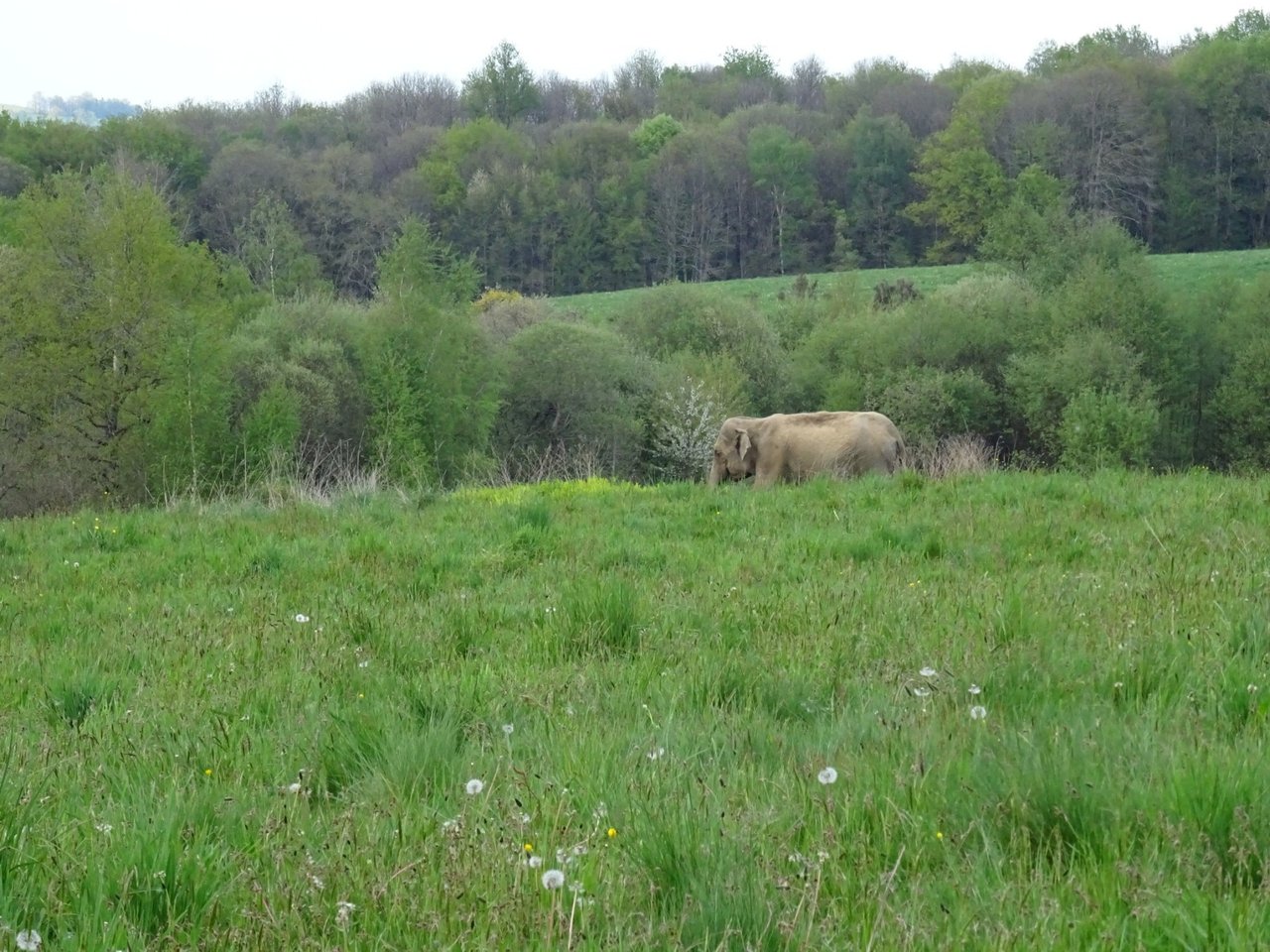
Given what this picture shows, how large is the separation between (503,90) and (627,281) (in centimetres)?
4404

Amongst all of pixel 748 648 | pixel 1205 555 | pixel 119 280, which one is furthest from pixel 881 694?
pixel 119 280

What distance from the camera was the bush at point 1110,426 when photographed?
35000mm

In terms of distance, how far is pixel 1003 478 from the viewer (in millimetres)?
11961

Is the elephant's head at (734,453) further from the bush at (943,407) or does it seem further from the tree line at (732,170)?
the tree line at (732,170)

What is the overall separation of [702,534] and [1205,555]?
Answer: 4050 millimetres

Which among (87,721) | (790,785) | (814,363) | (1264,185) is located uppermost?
(1264,185)

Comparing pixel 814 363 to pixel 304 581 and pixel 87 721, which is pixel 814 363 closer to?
pixel 304 581

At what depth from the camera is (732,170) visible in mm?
96188

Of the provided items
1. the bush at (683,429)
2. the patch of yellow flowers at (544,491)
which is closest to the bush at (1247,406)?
the bush at (683,429)

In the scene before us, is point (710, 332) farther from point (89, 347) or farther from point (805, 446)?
point (805, 446)

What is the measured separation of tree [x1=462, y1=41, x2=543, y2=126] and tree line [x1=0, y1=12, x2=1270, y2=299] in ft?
30.6

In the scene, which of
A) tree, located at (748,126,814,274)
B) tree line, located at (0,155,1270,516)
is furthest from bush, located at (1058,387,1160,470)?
tree, located at (748,126,814,274)

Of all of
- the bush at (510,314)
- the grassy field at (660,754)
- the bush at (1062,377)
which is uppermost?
the grassy field at (660,754)

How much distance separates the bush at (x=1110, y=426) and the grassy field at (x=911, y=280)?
9207 millimetres
